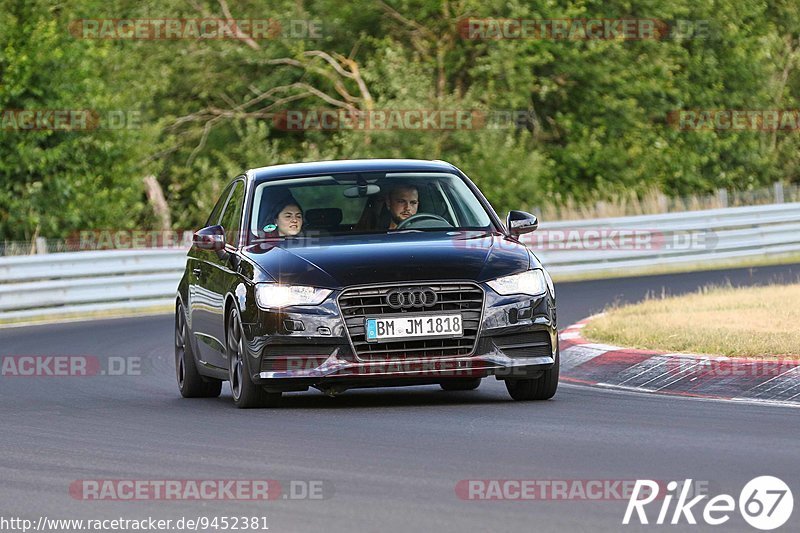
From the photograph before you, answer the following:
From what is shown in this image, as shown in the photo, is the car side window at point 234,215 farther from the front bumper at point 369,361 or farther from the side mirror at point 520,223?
the side mirror at point 520,223

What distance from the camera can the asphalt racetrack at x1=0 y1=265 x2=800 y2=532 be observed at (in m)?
7.36

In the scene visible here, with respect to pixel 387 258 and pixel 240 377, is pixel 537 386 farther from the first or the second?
pixel 240 377

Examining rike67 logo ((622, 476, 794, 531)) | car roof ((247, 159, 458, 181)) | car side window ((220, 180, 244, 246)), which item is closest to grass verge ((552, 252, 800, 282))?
car side window ((220, 180, 244, 246))

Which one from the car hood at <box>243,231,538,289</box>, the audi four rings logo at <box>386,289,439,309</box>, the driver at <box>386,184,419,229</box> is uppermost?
the driver at <box>386,184,419,229</box>

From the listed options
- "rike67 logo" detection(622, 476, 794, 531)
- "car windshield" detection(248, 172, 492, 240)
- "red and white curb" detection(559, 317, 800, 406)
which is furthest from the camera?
"car windshield" detection(248, 172, 492, 240)

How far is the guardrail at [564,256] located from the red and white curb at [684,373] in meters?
13.1

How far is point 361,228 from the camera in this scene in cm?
1234

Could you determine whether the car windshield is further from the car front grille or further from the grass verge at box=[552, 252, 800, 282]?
the grass verge at box=[552, 252, 800, 282]

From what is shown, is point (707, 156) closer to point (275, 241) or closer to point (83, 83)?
point (83, 83)

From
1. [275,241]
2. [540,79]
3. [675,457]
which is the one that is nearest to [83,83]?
[540,79]

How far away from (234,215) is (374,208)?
1.21 meters

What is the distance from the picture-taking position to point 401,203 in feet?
41.2

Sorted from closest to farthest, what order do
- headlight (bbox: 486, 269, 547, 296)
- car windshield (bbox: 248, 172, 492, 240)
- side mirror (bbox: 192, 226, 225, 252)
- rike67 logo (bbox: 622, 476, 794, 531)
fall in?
rike67 logo (bbox: 622, 476, 794, 531) → headlight (bbox: 486, 269, 547, 296) → car windshield (bbox: 248, 172, 492, 240) → side mirror (bbox: 192, 226, 225, 252)

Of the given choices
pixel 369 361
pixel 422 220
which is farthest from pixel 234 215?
pixel 369 361
